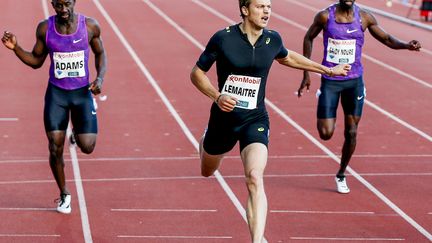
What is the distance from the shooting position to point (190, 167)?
40.1 ft

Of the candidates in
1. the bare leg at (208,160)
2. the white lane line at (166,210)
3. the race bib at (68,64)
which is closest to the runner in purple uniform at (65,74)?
the race bib at (68,64)

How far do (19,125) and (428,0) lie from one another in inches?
695

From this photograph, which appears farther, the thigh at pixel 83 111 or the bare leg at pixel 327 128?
the bare leg at pixel 327 128

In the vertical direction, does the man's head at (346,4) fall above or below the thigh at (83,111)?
above

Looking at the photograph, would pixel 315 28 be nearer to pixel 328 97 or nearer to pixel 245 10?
pixel 328 97

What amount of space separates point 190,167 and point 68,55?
2.86m

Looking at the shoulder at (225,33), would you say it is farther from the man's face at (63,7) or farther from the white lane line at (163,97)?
the white lane line at (163,97)

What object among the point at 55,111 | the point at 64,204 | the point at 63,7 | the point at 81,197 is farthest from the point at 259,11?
the point at 81,197

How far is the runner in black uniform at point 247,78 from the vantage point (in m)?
7.95

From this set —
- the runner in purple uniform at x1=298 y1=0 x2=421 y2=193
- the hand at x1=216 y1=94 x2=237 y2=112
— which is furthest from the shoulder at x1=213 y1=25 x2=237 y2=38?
the runner in purple uniform at x1=298 y1=0 x2=421 y2=193

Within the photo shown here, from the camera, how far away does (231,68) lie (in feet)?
26.8

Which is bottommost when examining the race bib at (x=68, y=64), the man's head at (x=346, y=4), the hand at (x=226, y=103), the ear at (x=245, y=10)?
the race bib at (x=68, y=64)

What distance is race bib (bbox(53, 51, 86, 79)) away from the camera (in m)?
9.77

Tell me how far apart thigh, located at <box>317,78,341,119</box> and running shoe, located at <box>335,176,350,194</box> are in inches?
24.4
